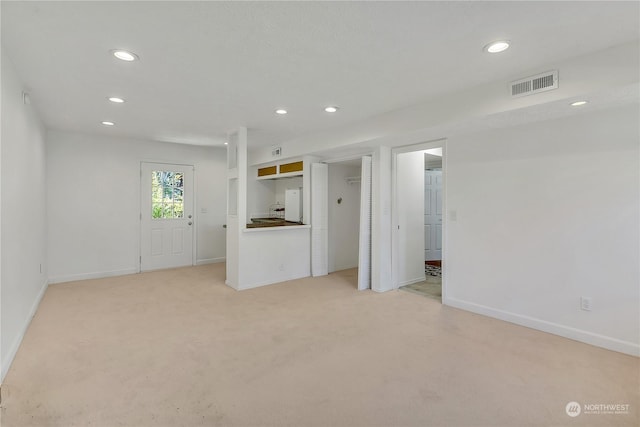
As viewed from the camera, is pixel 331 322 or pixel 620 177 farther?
pixel 331 322

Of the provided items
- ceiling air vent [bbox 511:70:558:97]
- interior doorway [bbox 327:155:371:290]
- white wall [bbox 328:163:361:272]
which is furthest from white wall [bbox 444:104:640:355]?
white wall [bbox 328:163:361:272]

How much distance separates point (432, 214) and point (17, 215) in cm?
674

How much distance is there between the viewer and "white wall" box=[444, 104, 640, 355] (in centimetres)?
280

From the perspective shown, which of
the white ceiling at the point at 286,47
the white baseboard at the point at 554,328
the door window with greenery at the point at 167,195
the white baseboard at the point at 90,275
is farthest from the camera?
the door window with greenery at the point at 167,195

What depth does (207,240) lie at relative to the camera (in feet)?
21.9

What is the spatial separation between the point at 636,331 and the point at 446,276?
173 centimetres

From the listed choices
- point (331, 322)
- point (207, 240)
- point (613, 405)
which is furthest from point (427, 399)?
point (207, 240)

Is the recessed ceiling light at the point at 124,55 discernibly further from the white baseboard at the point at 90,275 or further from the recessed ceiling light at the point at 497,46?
the white baseboard at the point at 90,275

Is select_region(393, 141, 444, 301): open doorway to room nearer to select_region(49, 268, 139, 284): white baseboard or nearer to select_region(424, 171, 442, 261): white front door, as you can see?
select_region(424, 171, 442, 261): white front door

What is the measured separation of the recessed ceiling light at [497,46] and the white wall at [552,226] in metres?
1.31

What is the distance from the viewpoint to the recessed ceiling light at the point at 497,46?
224cm

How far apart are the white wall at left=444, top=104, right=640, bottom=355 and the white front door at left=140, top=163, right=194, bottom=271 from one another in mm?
4859

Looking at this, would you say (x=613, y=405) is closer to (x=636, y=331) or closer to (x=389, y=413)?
(x=636, y=331)

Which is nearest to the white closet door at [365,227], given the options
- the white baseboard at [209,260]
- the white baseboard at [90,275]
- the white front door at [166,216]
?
the white baseboard at [209,260]
